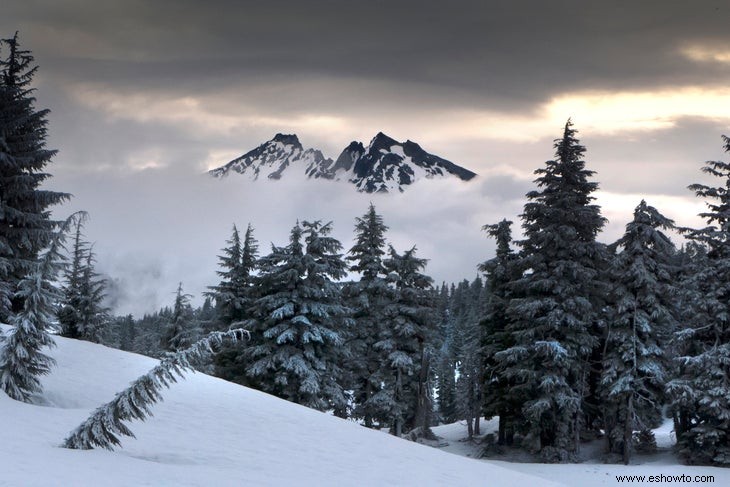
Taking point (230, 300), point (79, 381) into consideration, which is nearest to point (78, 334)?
point (230, 300)

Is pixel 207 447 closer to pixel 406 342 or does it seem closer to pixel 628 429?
pixel 628 429

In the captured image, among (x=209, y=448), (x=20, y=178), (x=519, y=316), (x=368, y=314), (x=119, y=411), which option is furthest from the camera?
(x=368, y=314)

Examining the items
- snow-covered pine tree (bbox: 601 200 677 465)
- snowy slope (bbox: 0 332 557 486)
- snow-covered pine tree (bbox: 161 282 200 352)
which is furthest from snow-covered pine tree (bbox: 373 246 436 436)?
snow-covered pine tree (bbox: 161 282 200 352)

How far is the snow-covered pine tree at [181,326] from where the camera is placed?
40.3 meters

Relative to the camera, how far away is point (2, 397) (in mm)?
13367

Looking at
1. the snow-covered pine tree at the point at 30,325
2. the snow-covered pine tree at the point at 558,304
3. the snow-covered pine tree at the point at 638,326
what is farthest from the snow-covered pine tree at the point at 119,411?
the snow-covered pine tree at the point at 638,326

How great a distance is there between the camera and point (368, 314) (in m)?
36.5

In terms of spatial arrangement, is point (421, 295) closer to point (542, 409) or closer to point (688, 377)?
point (542, 409)

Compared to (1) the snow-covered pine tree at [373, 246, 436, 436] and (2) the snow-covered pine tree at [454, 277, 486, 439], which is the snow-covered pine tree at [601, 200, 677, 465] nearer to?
(2) the snow-covered pine tree at [454, 277, 486, 439]

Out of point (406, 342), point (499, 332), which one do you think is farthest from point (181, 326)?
point (499, 332)

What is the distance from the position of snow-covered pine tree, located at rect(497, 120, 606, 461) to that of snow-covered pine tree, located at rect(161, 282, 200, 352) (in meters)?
23.0

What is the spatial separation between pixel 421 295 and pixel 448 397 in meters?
48.0

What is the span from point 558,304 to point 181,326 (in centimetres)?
2737

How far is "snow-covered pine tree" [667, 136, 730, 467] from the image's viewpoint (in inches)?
950
